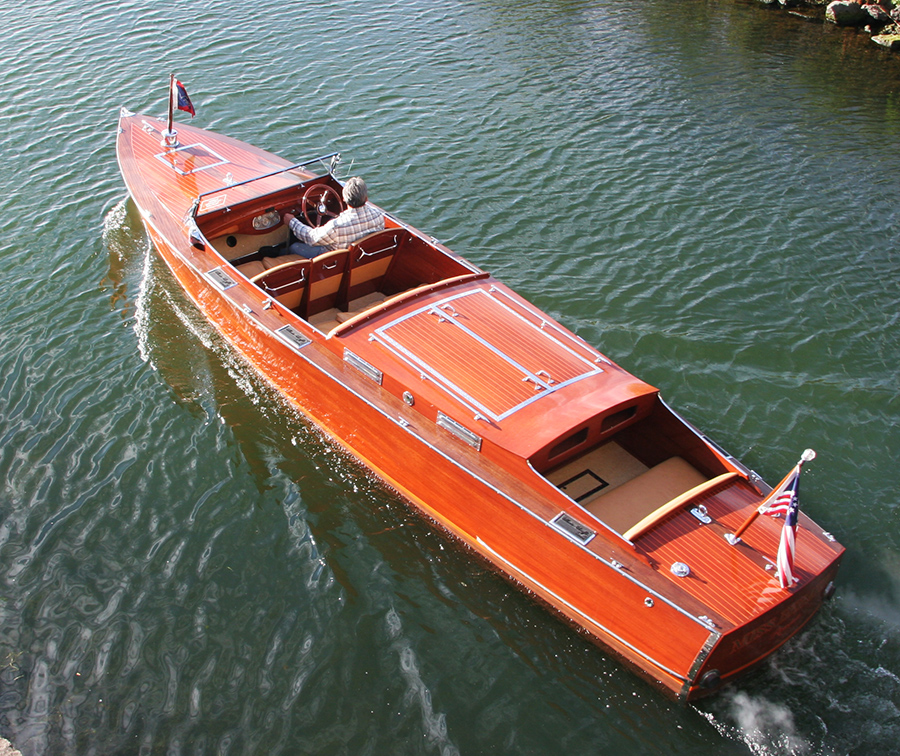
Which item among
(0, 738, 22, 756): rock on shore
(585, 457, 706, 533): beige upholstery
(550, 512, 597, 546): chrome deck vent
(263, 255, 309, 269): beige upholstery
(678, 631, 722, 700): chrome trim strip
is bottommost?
(0, 738, 22, 756): rock on shore

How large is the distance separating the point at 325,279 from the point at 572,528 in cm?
524

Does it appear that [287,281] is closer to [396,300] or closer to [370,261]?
[370,261]

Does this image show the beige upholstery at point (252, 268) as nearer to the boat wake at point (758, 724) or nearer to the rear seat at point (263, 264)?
the rear seat at point (263, 264)

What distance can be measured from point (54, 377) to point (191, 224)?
3.03 metres

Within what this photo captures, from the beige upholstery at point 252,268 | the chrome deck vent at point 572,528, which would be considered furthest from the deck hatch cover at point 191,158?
the chrome deck vent at point 572,528

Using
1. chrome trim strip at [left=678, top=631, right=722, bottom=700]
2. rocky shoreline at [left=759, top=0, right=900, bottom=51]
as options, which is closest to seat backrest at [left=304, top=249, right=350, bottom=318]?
chrome trim strip at [left=678, top=631, right=722, bottom=700]

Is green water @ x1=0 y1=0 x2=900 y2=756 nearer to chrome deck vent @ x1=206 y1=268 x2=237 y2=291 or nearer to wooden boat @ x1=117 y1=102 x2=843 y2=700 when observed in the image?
wooden boat @ x1=117 y1=102 x2=843 y2=700

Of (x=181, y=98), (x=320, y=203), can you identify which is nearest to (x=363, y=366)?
(x=320, y=203)

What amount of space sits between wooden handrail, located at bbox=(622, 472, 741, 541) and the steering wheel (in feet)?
23.2

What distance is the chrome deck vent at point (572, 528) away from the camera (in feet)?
24.3

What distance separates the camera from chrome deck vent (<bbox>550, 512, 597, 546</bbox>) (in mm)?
7422

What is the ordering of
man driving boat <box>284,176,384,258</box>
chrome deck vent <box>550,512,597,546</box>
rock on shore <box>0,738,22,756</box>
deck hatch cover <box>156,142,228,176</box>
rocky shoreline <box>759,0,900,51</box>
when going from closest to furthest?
rock on shore <box>0,738,22,756</box>, chrome deck vent <box>550,512,597,546</box>, man driving boat <box>284,176,384,258</box>, deck hatch cover <box>156,142,228,176</box>, rocky shoreline <box>759,0,900,51</box>

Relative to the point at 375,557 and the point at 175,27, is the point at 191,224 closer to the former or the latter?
the point at 375,557

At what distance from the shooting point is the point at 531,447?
25.6 feet
